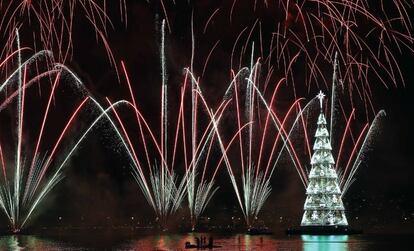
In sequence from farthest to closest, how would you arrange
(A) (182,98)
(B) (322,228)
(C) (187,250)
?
(B) (322,228)
(C) (187,250)
(A) (182,98)

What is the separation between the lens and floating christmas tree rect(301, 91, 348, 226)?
89500 millimetres

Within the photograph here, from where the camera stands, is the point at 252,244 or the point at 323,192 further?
the point at 323,192

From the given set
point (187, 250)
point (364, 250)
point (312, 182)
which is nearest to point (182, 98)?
point (187, 250)

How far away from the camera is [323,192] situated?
3516 inches

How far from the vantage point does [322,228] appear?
89.5m

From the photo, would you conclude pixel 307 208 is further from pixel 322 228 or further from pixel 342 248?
pixel 342 248

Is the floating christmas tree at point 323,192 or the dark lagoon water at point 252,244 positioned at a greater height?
the floating christmas tree at point 323,192

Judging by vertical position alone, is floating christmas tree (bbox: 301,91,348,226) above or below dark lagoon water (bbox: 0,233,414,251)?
above

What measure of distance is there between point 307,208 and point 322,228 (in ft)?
9.42

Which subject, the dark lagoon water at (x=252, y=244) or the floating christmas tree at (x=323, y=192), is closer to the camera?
the dark lagoon water at (x=252, y=244)

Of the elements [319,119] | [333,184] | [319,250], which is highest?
[319,119]

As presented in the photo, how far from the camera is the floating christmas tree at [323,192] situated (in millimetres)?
89500

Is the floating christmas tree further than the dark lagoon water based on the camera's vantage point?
Yes

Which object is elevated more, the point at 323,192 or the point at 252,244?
the point at 323,192
